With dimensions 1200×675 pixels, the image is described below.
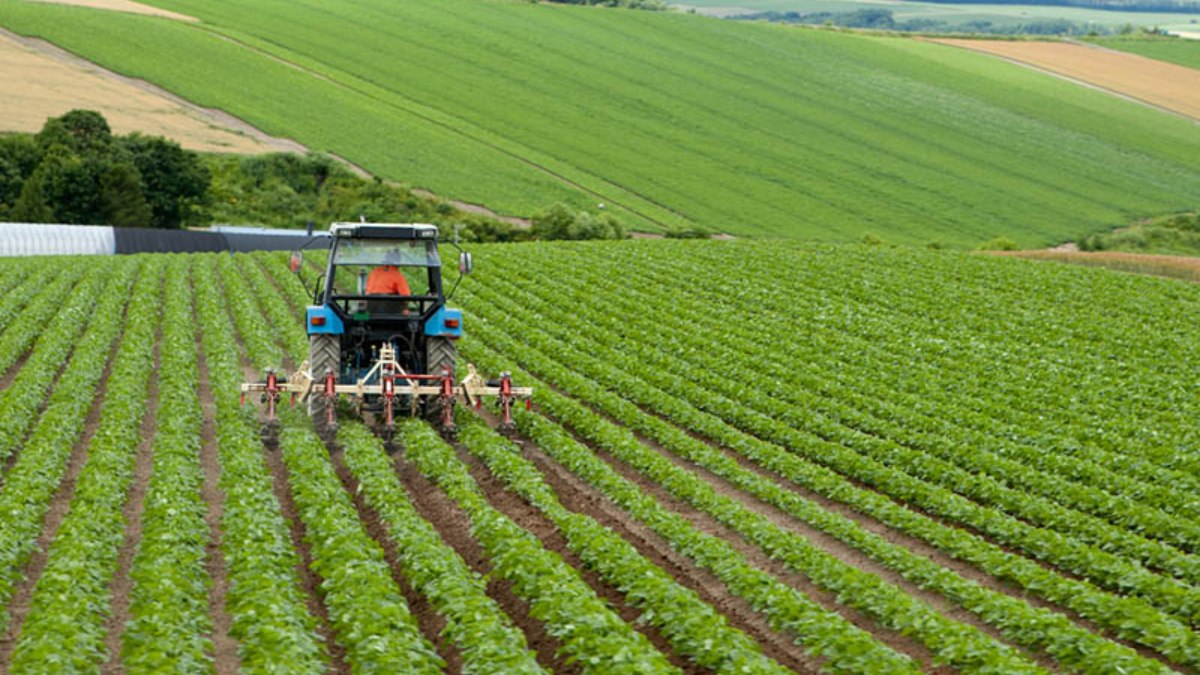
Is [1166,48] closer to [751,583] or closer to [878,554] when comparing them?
[878,554]

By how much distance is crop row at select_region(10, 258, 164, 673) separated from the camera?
9992 millimetres

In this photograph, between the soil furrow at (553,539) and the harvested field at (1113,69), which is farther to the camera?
the harvested field at (1113,69)

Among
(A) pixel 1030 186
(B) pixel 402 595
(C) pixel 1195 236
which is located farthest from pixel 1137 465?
(A) pixel 1030 186

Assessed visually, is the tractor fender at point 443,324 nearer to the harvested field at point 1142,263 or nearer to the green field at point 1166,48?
the harvested field at point 1142,263

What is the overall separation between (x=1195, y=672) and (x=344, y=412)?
497 inches

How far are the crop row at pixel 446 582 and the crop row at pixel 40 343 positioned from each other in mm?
4672

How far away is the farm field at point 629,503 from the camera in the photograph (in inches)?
433

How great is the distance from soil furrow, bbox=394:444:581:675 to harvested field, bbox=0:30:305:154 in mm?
52184

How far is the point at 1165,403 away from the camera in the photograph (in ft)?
77.9

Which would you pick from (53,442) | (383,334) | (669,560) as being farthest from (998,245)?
(669,560)

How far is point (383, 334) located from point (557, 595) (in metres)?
9.51

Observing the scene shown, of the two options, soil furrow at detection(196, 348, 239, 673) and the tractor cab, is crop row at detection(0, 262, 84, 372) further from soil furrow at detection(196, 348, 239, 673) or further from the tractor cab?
the tractor cab

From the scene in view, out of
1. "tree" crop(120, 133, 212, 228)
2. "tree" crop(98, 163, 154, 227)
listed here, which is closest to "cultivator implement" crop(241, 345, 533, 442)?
"tree" crop(98, 163, 154, 227)

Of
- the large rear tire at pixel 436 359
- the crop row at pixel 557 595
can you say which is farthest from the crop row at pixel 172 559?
the large rear tire at pixel 436 359
